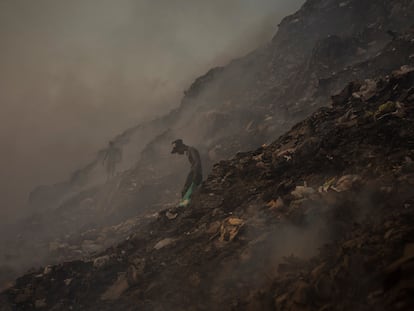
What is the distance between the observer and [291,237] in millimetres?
5730

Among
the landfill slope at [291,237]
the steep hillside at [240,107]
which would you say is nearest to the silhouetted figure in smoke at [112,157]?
the steep hillside at [240,107]

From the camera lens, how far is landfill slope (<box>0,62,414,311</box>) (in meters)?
3.80

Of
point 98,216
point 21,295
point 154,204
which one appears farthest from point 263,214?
point 98,216

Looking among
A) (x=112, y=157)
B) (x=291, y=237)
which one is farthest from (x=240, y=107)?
(x=291, y=237)

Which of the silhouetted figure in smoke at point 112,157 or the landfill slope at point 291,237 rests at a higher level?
the silhouetted figure in smoke at point 112,157

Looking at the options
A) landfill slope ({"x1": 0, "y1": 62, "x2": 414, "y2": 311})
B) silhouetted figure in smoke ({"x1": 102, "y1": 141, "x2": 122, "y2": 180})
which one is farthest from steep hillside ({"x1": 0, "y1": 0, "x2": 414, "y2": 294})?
landfill slope ({"x1": 0, "y1": 62, "x2": 414, "y2": 311})

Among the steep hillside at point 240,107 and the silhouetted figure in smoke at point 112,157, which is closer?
the steep hillside at point 240,107

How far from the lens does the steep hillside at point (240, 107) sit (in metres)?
18.2

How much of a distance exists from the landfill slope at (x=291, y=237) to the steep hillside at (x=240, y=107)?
7.23 m

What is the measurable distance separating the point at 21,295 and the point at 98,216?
18.0 metres

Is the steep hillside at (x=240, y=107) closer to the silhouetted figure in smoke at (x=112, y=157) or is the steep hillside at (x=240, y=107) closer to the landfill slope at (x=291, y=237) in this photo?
the silhouetted figure in smoke at (x=112, y=157)

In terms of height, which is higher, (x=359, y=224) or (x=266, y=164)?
(x=266, y=164)

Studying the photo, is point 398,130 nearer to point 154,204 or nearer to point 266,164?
point 266,164

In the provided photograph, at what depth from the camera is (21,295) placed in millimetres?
8109
